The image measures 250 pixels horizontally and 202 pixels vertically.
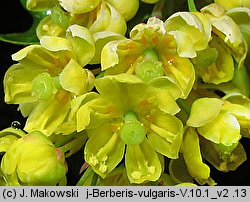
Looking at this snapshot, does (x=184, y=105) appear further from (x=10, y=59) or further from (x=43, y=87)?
(x=10, y=59)

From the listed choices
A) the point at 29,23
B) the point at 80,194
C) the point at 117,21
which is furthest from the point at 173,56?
the point at 29,23

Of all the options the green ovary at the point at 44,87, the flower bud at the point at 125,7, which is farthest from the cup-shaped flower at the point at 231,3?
the green ovary at the point at 44,87

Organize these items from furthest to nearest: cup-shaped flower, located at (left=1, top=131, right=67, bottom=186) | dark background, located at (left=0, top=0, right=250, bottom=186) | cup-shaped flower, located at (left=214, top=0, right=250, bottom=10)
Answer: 1. dark background, located at (left=0, top=0, right=250, bottom=186)
2. cup-shaped flower, located at (left=214, top=0, right=250, bottom=10)
3. cup-shaped flower, located at (left=1, top=131, right=67, bottom=186)

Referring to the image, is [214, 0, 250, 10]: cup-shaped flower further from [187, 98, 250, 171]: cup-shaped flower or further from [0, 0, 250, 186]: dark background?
[0, 0, 250, 186]: dark background

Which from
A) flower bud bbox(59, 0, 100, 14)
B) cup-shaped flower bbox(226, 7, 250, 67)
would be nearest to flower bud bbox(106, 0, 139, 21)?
flower bud bbox(59, 0, 100, 14)

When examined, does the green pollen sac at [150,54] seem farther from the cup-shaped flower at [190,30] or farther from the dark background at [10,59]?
the dark background at [10,59]

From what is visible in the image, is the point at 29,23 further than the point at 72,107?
Yes

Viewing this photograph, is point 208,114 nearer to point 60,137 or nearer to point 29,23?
point 60,137
